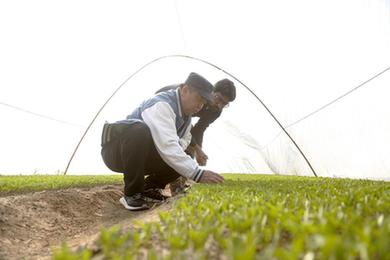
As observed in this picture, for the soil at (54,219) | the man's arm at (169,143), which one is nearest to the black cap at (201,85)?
the man's arm at (169,143)

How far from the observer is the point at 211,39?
830 cm

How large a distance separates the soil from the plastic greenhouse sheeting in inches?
138

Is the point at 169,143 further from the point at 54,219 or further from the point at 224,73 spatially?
the point at 224,73

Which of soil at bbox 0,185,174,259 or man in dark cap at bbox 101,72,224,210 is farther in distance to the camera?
man in dark cap at bbox 101,72,224,210

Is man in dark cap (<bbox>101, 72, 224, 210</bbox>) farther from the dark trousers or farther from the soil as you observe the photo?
the soil

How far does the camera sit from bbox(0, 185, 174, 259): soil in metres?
2.41

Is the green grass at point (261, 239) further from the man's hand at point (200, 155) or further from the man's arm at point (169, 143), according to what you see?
the man's hand at point (200, 155)

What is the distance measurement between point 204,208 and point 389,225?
2.97ft

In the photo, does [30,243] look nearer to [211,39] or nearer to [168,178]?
[168,178]

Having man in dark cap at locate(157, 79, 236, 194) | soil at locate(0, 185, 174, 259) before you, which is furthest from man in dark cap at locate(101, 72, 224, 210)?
man in dark cap at locate(157, 79, 236, 194)

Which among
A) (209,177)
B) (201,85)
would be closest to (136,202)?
(209,177)

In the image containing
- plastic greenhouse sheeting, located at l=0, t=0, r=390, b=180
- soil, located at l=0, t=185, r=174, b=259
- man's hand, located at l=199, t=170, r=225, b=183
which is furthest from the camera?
plastic greenhouse sheeting, located at l=0, t=0, r=390, b=180


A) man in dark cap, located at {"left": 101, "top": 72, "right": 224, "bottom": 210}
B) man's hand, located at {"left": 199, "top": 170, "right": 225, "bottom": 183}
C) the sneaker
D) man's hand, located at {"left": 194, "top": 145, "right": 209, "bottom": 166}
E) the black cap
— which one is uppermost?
the black cap

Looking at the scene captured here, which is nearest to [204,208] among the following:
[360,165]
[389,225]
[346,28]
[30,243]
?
[389,225]
